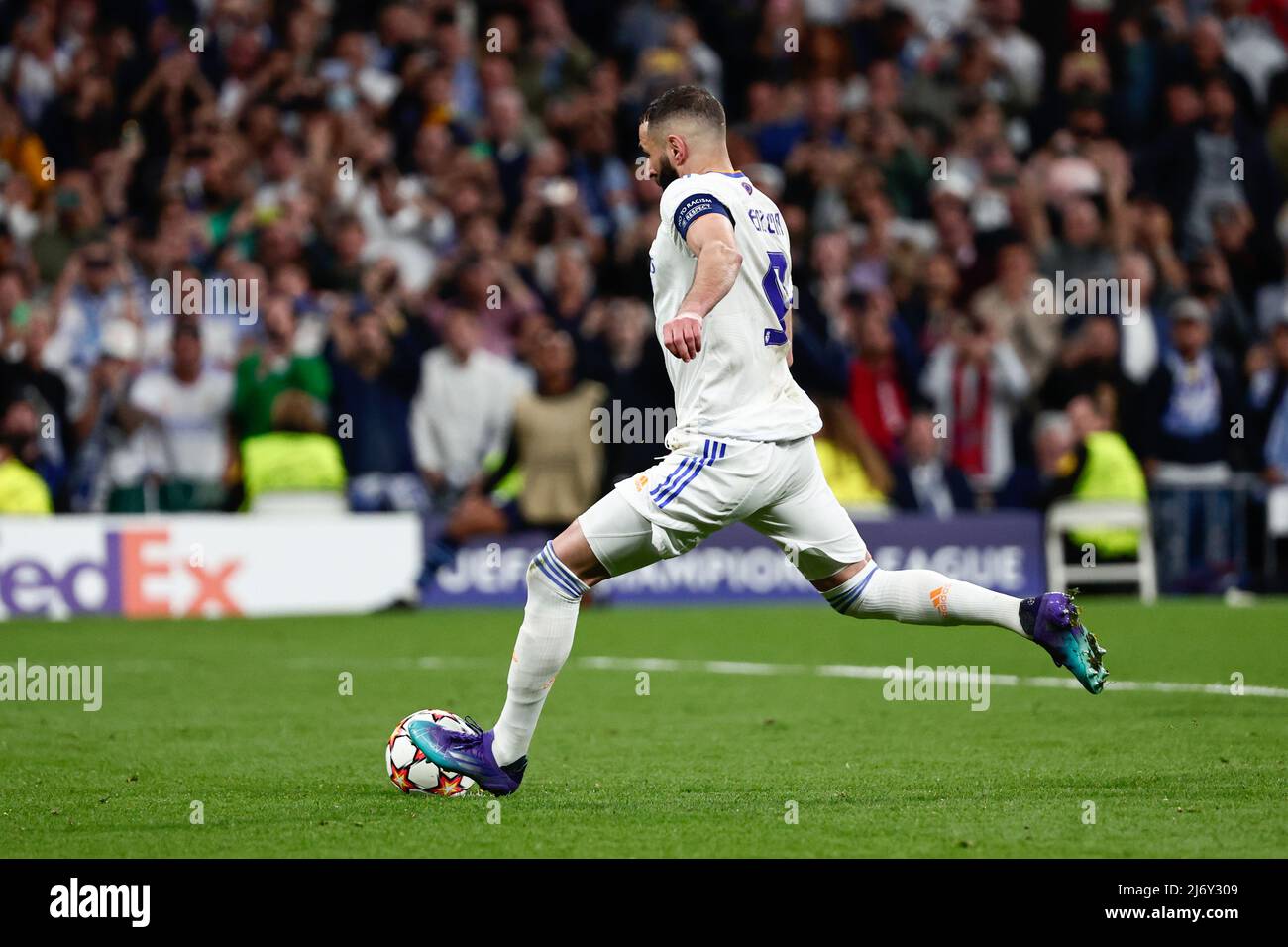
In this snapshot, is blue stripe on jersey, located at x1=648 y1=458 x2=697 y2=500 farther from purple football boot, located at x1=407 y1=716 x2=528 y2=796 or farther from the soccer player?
purple football boot, located at x1=407 y1=716 x2=528 y2=796

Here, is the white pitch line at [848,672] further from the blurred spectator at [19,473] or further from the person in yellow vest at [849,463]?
A: the blurred spectator at [19,473]

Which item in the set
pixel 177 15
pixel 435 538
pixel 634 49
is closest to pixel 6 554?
pixel 435 538

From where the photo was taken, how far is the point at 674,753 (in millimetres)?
9047

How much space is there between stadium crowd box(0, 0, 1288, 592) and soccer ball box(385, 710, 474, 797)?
31.6 ft

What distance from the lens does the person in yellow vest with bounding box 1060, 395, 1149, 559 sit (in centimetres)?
1764

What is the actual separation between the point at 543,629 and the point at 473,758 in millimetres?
586

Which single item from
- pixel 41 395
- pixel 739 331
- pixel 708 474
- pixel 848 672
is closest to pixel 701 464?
pixel 708 474

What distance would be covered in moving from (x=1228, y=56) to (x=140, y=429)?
11.5 meters

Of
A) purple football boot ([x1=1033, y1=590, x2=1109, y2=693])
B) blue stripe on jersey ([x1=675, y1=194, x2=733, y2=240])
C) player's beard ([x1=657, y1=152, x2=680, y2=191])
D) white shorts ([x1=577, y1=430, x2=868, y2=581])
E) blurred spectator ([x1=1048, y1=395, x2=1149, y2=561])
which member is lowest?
purple football boot ([x1=1033, y1=590, x2=1109, y2=693])

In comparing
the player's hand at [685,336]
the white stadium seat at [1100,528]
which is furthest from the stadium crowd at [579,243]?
the player's hand at [685,336]

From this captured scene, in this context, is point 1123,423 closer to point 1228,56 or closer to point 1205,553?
point 1205,553

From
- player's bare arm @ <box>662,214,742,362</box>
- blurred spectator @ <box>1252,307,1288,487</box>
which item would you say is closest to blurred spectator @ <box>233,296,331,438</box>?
blurred spectator @ <box>1252,307,1288,487</box>

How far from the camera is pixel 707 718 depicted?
34.1ft

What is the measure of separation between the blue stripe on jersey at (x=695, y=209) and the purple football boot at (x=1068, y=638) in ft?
5.74
